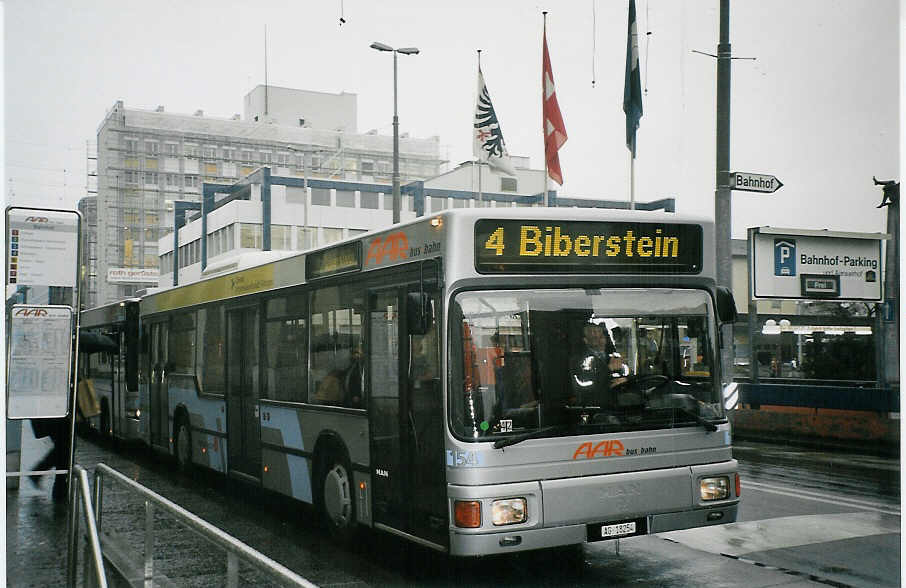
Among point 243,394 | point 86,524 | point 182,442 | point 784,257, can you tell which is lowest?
point 182,442

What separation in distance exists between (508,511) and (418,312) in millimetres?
1464

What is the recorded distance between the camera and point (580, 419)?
6.66 meters

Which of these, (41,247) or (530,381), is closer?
(530,381)

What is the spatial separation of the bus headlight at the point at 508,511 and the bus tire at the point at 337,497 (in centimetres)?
209

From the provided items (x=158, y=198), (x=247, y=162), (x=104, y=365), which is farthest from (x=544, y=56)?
(x=158, y=198)

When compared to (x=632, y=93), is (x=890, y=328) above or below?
below

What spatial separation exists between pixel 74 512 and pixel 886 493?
9049 mm

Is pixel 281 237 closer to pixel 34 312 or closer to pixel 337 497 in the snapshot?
pixel 34 312

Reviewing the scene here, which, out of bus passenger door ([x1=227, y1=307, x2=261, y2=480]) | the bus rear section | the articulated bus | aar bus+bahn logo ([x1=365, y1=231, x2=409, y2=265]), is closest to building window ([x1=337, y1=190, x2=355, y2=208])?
bus passenger door ([x1=227, y1=307, x2=261, y2=480])

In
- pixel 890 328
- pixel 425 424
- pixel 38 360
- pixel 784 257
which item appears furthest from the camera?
pixel 784 257

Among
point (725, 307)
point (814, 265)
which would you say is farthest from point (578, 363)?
Result: point (814, 265)

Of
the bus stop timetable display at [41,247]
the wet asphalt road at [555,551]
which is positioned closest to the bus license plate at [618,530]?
the wet asphalt road at [555,551]

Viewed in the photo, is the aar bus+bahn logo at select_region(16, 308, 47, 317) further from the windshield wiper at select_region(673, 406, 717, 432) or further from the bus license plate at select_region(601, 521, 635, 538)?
the windshield wiper at select_region(673, 406, 717, 432)

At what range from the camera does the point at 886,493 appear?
11.2 m
